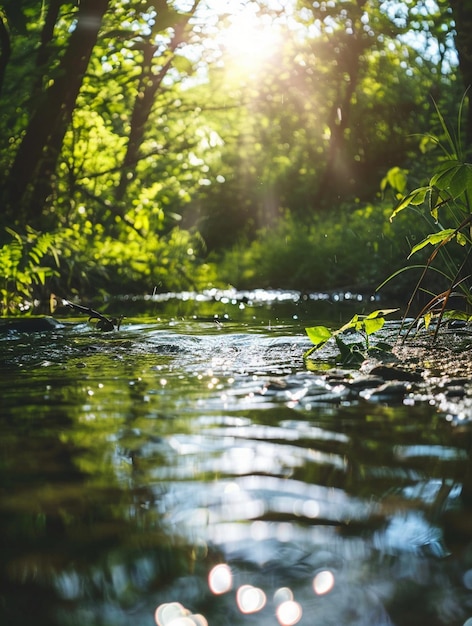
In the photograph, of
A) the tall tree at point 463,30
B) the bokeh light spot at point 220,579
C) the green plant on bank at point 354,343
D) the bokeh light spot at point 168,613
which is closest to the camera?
the bokeh light spot at point 168,613

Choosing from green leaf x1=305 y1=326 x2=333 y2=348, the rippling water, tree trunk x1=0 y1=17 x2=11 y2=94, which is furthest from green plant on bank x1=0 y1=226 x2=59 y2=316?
the rippling water

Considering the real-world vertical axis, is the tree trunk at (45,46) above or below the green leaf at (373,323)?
above

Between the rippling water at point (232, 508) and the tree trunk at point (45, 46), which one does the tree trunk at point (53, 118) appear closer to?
the tree trunk at point (45, 46)

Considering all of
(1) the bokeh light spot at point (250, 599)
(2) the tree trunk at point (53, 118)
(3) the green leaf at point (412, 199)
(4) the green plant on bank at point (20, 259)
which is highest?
(2) the tree trunk at point (53, 118)

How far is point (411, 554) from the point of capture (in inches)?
57.1

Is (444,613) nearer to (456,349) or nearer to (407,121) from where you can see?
(456,349)

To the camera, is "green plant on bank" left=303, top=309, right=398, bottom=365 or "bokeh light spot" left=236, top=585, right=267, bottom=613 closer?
"bokeh light spot" left=236, top=585, right=267, bottom=613

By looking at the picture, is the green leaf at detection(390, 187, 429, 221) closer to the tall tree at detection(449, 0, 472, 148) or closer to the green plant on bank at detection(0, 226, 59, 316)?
the tall tree at detection(449, 0, 472, 148)

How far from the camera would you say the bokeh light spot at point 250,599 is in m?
1.26

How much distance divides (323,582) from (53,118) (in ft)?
25.0

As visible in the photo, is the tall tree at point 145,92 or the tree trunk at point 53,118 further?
the tall tree at point 145,92

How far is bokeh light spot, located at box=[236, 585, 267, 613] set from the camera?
126 cm

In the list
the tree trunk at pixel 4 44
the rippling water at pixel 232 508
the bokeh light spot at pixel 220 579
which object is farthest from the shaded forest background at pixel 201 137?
the bokeh light spot at pixel 220 579

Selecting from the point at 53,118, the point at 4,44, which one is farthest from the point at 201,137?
the point at 4,44
